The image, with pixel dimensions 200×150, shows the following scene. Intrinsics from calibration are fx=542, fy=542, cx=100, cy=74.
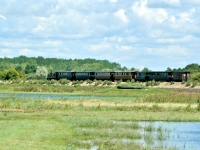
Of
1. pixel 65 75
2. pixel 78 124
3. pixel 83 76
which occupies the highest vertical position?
pixel 65 75

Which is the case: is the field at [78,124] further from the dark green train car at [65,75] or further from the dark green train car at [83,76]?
the dark green train car at [65,75]

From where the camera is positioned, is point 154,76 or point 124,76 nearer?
point 154,76

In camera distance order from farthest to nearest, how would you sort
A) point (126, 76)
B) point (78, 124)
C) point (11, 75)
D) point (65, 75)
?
point (11, 75) < point (65, 75) < point (126, 76) < point (78, 124)

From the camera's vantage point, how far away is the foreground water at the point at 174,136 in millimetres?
29250

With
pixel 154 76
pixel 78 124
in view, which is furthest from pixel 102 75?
pixel 78 124

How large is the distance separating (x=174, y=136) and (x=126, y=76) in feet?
311

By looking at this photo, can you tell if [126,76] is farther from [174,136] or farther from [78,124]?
[174,136]

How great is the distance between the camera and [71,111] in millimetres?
47188

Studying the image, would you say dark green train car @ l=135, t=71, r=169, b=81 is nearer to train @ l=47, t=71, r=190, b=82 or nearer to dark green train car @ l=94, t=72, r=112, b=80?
train @ l=47, t=71, r=190, b=82

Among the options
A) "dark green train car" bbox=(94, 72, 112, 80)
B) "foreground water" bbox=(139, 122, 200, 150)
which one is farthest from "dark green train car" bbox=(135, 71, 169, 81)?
"foreground water" bbox=(139, 122, 200, 150)

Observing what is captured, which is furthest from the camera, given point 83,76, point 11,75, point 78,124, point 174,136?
point 11,75

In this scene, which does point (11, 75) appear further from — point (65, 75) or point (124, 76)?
point (124, 76)

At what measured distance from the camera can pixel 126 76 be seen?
127375 mm

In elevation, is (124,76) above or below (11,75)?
below
